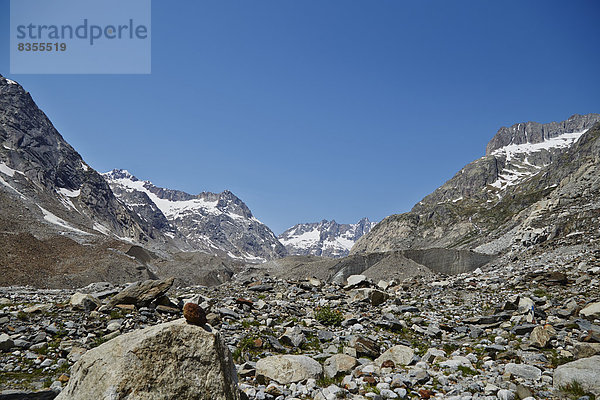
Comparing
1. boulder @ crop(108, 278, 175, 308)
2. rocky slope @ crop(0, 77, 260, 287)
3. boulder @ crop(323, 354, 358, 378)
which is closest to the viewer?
boulder @ crop(323, 354, 358, 378)

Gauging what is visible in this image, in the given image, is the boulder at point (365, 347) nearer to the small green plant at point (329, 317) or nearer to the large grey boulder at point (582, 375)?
the small green plant at point (329, 317)

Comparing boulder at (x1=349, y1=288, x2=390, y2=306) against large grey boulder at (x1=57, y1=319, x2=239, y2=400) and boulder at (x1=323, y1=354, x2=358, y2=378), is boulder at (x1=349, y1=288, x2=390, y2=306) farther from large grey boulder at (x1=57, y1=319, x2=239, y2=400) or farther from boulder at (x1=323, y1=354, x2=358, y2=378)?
large grey boulder at (x1=57, y1=319, x2=239, y2=400)

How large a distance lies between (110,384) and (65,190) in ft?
638

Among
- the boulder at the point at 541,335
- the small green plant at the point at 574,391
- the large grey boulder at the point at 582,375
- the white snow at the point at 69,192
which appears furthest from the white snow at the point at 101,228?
the small green plant at the point at 574,391

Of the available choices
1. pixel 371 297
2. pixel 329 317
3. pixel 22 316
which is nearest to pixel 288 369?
pixel 329 317

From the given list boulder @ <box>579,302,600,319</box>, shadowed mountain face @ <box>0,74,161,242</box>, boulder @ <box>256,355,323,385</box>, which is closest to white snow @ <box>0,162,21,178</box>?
shadowed mountain face @ <box>0,74,161,242</box>

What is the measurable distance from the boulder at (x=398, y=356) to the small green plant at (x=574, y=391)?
4040 mm

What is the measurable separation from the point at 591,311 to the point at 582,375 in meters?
7.67

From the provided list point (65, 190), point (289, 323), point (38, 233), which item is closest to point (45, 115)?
point (65, 190)

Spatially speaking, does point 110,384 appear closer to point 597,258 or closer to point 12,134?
point 597,258

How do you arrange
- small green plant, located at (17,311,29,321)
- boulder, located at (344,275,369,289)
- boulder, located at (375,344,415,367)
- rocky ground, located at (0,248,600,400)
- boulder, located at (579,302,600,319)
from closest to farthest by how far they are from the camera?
rocky ground, located at (0,248,600,400) < boulder, located at (375,344,415,367) < boulder, located at (579,302,600,319) < small green plant, located at (17,311,29,321) < boulder, located at (344,275,369,289)

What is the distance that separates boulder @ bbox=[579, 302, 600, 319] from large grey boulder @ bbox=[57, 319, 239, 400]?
14.8m

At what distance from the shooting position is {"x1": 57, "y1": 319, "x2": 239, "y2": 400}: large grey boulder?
538cm

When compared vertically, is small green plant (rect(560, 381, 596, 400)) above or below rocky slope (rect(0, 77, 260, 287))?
below
